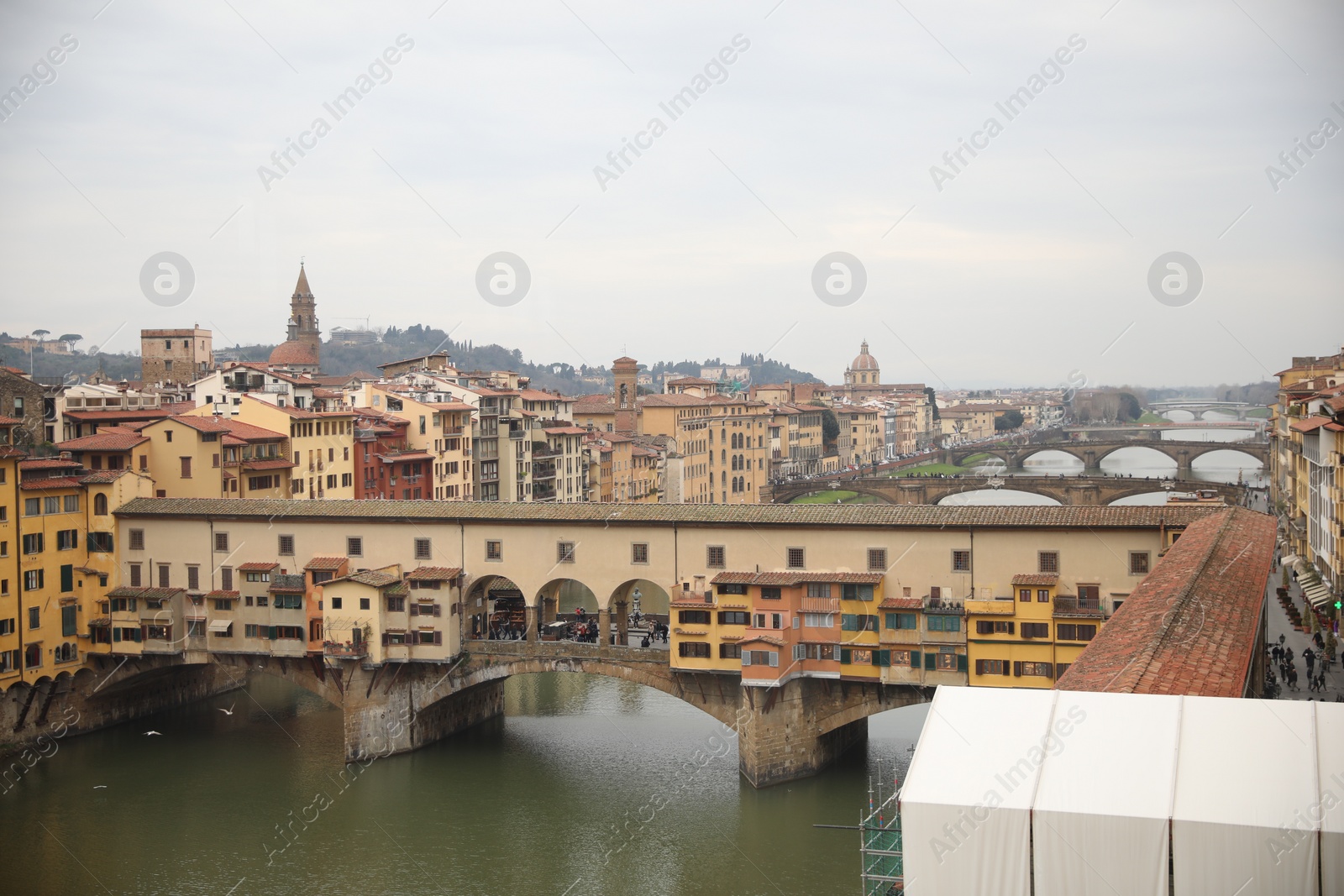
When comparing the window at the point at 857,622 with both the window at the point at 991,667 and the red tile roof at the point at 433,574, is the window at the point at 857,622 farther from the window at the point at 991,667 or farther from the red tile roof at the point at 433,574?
the red tile roof at the point at 433,574

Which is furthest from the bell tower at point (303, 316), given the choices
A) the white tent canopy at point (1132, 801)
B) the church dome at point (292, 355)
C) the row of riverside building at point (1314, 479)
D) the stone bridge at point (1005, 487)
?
the white tent canopy at point (1132, 801)

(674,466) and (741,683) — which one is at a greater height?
(674,466)

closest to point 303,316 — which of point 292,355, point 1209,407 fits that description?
point 292,355

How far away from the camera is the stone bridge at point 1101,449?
86188mm

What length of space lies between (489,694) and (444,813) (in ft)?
22.5

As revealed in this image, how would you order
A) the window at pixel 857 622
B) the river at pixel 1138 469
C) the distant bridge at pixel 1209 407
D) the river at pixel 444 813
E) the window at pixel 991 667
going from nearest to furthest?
the river at pixel 444 813 < the window at pixel 991 667 < the window at pixel 857 622 < the river at pixel 1138 469 < the distant bridge at pixel 1209 407

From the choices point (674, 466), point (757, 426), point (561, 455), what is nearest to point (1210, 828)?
point (561, 455)

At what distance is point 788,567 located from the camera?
27.3 meters

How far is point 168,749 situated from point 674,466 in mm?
41613

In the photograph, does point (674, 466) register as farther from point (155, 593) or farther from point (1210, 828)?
point (1210, 828)

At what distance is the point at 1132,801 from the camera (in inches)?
359

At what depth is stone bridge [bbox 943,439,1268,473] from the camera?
86.2 metres

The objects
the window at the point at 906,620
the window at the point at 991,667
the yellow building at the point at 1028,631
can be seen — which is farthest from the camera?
the window at the point at 906,620

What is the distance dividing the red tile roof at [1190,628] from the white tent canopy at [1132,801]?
1.25 m
